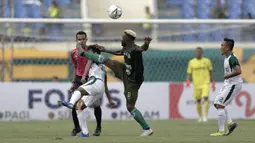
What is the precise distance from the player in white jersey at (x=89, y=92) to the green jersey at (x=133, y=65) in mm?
587

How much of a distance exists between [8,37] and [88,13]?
5357 mm

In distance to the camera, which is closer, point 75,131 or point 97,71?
point 97,71

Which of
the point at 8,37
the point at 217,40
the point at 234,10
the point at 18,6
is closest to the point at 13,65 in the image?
the point at 8,37

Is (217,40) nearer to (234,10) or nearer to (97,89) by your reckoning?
(234,10)

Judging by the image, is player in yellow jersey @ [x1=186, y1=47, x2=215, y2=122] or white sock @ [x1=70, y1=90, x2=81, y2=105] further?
player in yellow jersey @ [x1=186, y1=47, x2=215, y2=122]

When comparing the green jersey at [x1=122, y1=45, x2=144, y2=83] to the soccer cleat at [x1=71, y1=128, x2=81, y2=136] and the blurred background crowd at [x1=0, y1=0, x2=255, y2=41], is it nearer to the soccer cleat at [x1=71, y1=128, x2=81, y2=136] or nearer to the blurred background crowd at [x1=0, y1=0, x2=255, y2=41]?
the soccer cleat at [x1=71, y1=128, x2=81, y2=136]

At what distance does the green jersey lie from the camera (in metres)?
14.1

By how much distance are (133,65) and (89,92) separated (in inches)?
39.4

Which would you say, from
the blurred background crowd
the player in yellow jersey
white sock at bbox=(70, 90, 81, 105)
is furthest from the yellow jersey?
white sock at bbox=(70, 90, 81, 105)

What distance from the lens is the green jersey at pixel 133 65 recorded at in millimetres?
14133

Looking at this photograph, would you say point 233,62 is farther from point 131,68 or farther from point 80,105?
point 80,105

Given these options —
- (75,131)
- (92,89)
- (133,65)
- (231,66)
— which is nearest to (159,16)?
(231,66)

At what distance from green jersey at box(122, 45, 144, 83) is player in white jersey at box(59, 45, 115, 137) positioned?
587 millimetres

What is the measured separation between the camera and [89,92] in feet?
46.5
